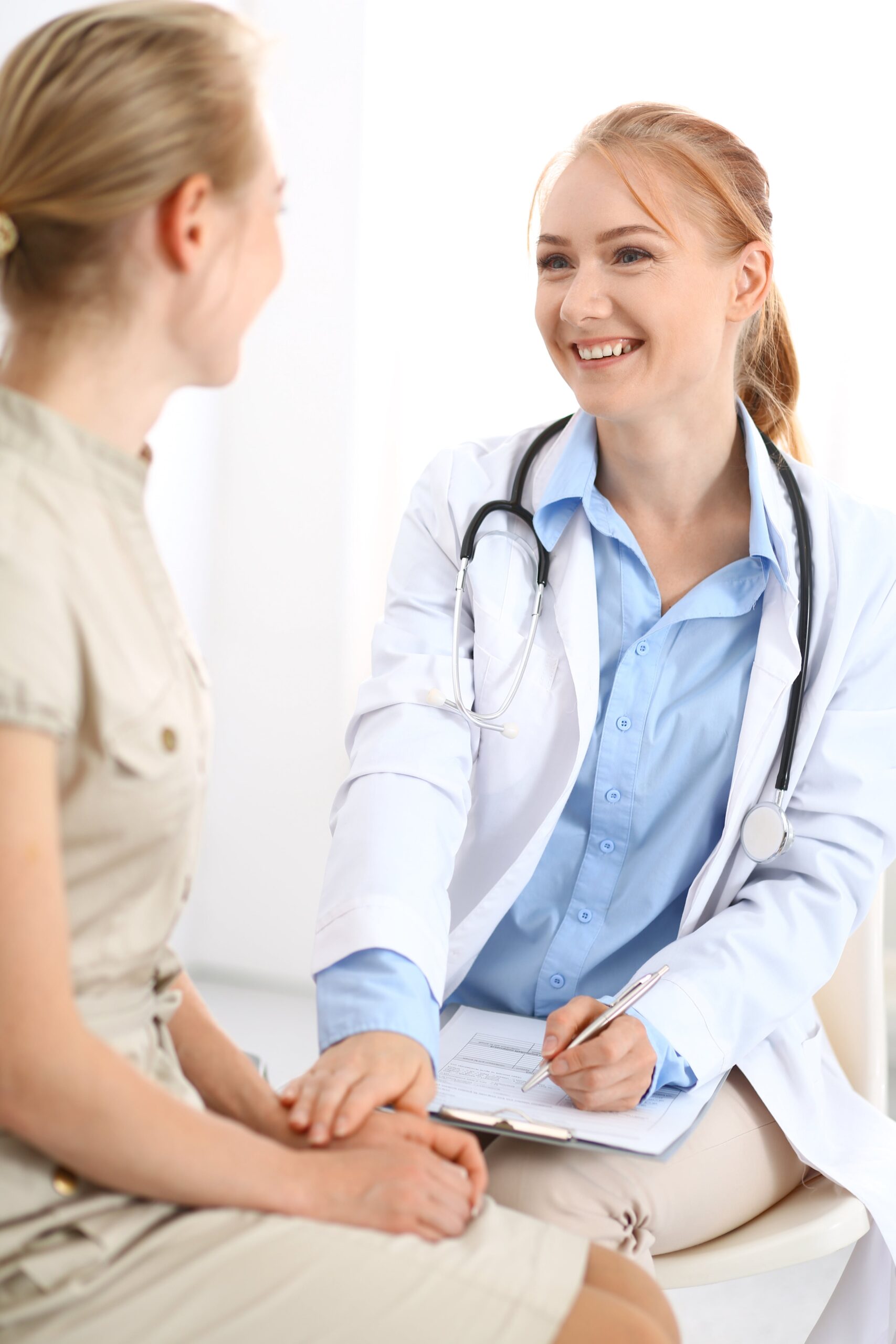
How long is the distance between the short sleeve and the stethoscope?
660 mm

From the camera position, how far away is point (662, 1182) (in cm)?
110

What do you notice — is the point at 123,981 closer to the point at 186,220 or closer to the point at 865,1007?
the point at 186,220

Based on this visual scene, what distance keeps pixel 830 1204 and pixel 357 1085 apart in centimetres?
52

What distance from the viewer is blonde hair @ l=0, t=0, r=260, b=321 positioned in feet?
2.23

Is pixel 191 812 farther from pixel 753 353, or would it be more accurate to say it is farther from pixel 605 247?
pixel 753 353

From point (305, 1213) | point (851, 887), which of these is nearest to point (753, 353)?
point (851, 887)

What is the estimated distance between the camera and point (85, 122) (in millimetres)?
675

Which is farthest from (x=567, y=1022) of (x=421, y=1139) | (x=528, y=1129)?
(x=421, y=1139)

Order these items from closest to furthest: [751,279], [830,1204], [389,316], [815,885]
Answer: [830,1204] < [815,885] < [751,279] < [389,316]

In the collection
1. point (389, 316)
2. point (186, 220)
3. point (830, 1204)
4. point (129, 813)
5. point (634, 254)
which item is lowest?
point (830, 1204)

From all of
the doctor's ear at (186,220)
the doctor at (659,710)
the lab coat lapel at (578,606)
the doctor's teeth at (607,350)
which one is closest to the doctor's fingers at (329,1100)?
the doctor at (659,710)

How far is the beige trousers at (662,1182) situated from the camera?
3.47 feet

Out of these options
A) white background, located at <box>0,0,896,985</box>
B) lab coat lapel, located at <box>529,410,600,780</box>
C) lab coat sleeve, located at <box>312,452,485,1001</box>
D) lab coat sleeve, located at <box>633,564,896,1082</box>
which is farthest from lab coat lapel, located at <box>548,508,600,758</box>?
white background, located at <box>0,0,896,985</box>

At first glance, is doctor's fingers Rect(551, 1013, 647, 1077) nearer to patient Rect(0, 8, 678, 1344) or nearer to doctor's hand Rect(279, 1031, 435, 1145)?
doctor's hand Rect(279, 1031, 435, 1145)
